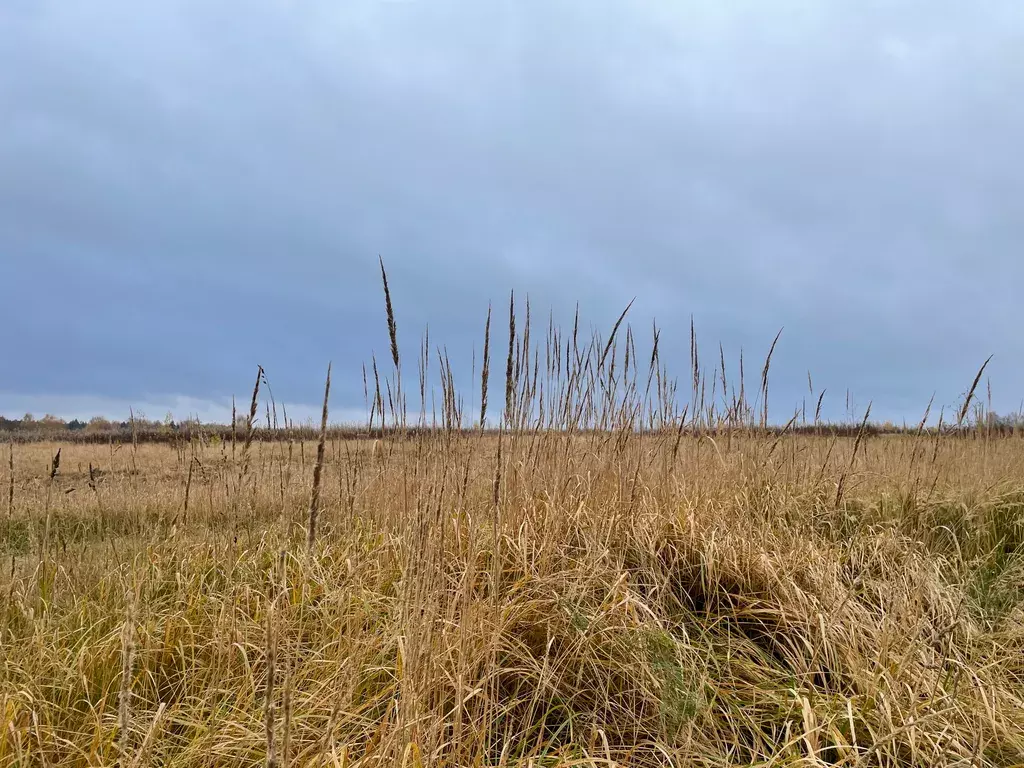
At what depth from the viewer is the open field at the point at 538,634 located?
1.94 metres

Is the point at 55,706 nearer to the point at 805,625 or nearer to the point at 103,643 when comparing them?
the point at 103,643

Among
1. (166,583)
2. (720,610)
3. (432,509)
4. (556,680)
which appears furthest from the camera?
(166,583)

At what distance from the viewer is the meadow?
1.94 meters

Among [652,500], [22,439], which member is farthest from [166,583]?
[22,439]

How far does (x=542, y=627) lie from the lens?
2584 mm

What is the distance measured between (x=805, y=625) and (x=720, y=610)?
0.39 m

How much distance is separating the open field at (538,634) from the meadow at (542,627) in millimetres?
18

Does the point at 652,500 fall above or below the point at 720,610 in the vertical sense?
above

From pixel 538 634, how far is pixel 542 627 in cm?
3

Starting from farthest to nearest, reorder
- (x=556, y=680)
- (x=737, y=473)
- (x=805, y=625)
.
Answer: (x=737, y=473), (x=805, y=625), (x=556, y=680)

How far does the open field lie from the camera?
6.38 ft

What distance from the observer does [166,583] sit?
11.1ft

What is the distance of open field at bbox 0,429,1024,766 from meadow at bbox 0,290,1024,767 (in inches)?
0.7

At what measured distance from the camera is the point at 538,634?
257 cm
